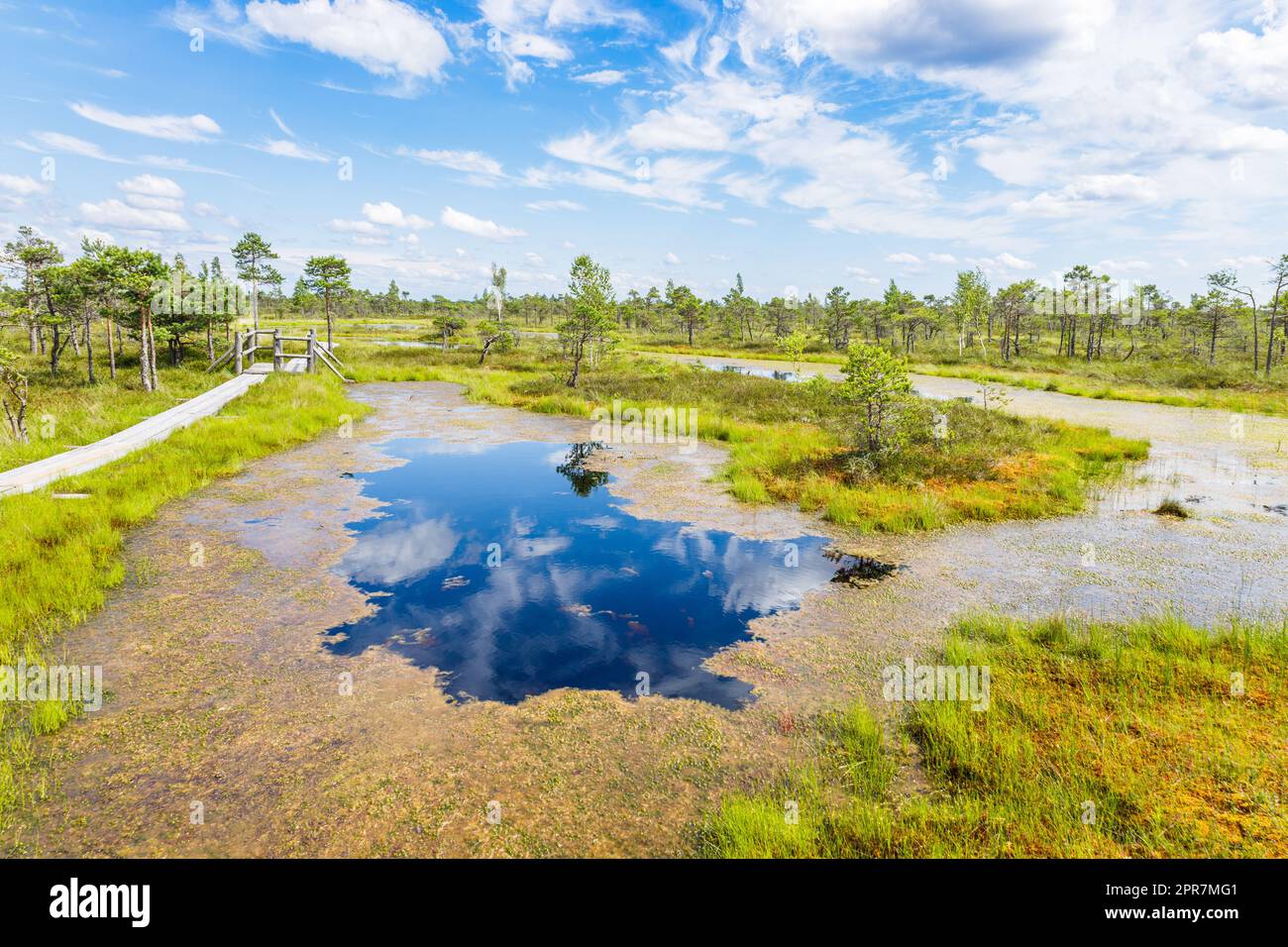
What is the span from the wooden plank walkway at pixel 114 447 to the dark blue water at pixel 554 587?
6.11 meters

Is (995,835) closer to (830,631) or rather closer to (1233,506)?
(830,631)

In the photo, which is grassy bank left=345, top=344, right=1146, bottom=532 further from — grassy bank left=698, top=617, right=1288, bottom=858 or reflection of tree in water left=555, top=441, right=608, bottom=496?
grassy bank left=698, top=617, right=1288, bottom=858

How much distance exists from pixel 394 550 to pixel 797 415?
17.9 m

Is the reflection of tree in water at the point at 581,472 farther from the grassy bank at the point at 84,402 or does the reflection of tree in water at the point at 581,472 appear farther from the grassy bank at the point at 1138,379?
the grassy bank at the point at 1138,379

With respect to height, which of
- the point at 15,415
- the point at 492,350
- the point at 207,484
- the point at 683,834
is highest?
the point at 492,350

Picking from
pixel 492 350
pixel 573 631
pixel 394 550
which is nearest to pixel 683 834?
pixel 573 631

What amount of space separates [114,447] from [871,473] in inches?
789

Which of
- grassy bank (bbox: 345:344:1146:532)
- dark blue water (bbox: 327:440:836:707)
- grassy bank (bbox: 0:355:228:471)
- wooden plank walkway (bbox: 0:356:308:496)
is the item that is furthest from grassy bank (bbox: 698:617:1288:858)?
grassy bank (bbox: 0:355:228:471)

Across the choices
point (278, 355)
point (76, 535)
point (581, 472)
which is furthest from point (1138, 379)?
point (278, 355)

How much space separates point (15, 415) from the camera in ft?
54.3

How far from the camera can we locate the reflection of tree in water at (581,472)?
15812mm

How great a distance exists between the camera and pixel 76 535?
9.95 meters

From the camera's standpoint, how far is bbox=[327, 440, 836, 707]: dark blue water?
717 cm

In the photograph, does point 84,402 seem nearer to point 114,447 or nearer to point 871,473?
point 114,447
